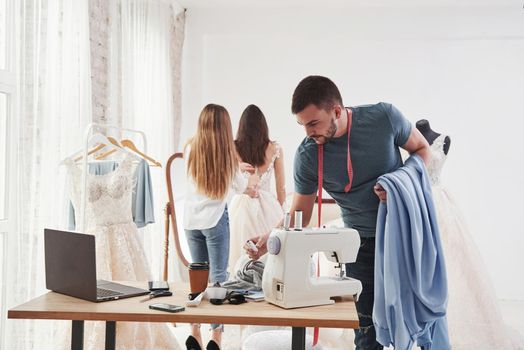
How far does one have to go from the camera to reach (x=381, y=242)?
230cm

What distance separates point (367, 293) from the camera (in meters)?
2.46

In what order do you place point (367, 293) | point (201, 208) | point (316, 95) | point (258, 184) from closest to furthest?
point (316, 95), point (367, 293), point (201, 208), point (258, 184)

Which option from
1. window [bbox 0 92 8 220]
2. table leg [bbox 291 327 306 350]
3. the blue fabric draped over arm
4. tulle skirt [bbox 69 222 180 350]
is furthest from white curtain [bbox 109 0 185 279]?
table leg [bbox 291 327 306 350]

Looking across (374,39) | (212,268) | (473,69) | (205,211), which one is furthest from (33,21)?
(473,69)

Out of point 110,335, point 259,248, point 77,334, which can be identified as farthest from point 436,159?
point 77,334

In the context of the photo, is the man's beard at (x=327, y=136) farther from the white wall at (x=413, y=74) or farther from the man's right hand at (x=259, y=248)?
the white wall at (x=413, y=74)

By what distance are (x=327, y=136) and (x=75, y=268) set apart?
3.51ft

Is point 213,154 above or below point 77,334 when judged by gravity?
above

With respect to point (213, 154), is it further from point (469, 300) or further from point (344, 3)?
point (344, 3)

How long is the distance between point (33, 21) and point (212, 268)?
1.79m

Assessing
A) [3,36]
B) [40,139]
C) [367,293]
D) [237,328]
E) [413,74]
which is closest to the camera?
[367,293]

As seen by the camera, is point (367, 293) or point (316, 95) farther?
point (367, 293)

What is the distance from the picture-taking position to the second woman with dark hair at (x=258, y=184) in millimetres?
4168

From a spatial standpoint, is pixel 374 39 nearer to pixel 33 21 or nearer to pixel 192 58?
pixel 192 58
